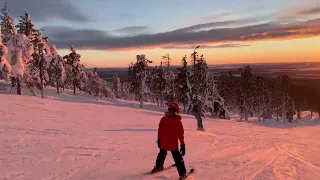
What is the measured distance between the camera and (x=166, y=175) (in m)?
8.47

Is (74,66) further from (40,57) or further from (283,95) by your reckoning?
(283,95)

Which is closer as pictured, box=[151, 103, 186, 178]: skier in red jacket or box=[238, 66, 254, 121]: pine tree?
box=[151, 103, 186, 178]: skier in red jacket

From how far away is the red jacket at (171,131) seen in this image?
800 cm

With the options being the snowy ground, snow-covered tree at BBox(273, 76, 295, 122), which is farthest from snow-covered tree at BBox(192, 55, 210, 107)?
the snowy ground

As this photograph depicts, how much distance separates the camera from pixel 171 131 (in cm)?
806

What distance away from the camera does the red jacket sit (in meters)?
8.00

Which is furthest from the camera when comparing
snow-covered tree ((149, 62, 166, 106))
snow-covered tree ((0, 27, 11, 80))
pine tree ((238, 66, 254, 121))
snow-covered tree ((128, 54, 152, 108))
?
snow-covered tree ((149, 62, 166, 106))

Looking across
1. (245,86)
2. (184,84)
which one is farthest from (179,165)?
(245,86)

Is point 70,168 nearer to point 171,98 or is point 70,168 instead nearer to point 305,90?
point 171,98

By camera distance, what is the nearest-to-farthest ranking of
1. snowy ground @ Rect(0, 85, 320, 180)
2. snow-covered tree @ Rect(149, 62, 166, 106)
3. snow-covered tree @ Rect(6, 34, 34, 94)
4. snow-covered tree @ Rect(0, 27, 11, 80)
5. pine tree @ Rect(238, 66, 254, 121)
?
snowy ground @ Rect(0, 85, 320, 180) < snow-covered tree @ Rect(0, 27, 11, 80) < snow-covered tree @ Rect(6, 34, 34, 94) < pine tree @ Rect(238, 66, 254, 121) < snow-covered tree @ Rect(149, 62, 166, 106)

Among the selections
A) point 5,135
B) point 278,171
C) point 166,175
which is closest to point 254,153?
point 278,171

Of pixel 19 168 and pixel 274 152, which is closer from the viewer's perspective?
pixel 19 168

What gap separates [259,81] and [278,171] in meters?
61.6

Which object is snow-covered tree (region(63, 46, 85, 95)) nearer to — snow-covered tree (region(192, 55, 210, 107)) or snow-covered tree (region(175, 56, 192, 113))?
snow-covered tree (region(175, 56, 192, 113))
